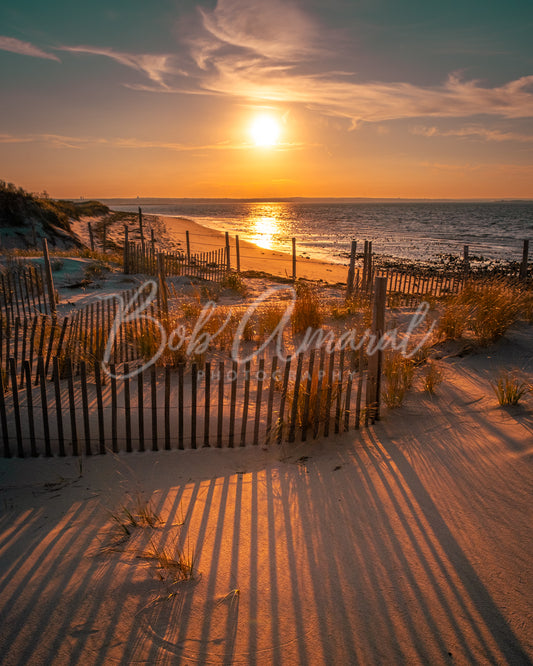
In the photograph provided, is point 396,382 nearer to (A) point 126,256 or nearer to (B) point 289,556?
(B) point 289,556

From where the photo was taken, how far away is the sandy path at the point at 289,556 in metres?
1.76

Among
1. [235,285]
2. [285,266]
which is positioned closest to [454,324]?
[235,285]

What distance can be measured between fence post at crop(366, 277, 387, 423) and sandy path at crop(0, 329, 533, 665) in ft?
1.41

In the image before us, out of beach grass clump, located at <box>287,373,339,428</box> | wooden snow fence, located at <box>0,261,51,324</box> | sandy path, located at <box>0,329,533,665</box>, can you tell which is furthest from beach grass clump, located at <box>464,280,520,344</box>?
wooden snow fence, located at <box>0,261,51,324</box>

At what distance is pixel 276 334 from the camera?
22.8 ft

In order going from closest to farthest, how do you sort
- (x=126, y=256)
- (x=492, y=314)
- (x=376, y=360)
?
(x=376, y=360)
(x=492, y=314)
(x=126, y=256)

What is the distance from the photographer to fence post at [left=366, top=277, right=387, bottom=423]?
3.94m

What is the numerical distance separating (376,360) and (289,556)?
2249 mm

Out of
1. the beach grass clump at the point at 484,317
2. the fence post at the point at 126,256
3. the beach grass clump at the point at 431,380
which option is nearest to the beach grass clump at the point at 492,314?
the beach grass clump at the point at 484,317

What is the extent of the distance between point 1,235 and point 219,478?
20.4 metres

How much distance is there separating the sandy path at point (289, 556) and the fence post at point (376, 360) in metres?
0.43

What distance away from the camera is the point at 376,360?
13.0 feet

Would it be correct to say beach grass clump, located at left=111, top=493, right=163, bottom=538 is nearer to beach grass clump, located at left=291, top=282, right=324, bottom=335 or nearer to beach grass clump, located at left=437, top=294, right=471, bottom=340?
beach grass clump, located at left=291, top=282, right=324, bottom=335

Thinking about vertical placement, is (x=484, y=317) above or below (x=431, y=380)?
above
